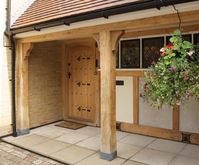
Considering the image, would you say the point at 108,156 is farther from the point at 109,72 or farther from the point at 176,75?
the point at 176,75

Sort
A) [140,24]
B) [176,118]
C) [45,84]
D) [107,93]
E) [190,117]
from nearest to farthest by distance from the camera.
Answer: [140,24], [107,93], [190,117], [176,118], [45,84]

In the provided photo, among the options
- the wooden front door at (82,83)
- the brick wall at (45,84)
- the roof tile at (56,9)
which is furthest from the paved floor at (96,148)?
the roof tile at (56,9)

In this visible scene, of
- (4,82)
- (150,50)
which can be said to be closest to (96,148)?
(150,50)

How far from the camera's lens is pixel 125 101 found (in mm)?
6246

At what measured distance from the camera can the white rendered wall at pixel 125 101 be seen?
20.2ft

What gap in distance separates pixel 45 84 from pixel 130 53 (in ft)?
8.66

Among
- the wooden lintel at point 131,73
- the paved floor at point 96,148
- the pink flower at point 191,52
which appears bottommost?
the paved floor at point 96,148

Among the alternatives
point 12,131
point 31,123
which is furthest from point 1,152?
point 31,123

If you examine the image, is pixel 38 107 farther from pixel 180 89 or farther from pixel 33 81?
pixel 180 89

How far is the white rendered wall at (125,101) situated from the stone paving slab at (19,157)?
90.9 inches

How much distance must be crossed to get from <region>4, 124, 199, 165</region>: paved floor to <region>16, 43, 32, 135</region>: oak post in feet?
1.09

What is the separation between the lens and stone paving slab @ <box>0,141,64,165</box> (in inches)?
181

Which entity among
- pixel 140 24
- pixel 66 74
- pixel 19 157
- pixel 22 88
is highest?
pixel 140 24

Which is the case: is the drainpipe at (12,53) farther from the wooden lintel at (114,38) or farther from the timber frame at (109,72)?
the wooden lintel at (114,38)
